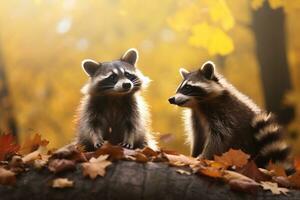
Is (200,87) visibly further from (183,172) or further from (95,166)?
(95,166)

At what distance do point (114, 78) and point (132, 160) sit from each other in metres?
1.57

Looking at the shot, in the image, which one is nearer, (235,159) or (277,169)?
(235,159)

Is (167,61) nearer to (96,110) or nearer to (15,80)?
(15,80)

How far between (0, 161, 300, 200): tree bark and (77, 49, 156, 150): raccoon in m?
1.28

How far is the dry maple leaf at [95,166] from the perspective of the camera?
4727mm

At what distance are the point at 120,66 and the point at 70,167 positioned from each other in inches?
75.5

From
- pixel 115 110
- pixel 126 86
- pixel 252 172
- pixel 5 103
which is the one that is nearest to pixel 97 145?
pixel 115 110

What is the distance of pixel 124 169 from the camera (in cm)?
483

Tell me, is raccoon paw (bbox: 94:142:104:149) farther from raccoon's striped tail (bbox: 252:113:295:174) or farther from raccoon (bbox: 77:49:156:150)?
raccoon's striped tail (bbox: 252:113:295:174)

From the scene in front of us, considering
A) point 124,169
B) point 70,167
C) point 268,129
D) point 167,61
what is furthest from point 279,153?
point 167,61

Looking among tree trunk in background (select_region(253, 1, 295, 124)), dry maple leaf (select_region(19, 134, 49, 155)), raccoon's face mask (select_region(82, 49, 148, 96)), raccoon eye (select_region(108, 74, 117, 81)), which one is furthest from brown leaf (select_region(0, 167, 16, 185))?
tree trunk in background (select_region(253, 1, 295, 124))

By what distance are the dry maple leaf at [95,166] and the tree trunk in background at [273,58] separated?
6922 mm

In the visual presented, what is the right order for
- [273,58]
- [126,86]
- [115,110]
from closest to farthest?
[126,86], [115,110], [273,58]

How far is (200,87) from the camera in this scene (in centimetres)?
643
